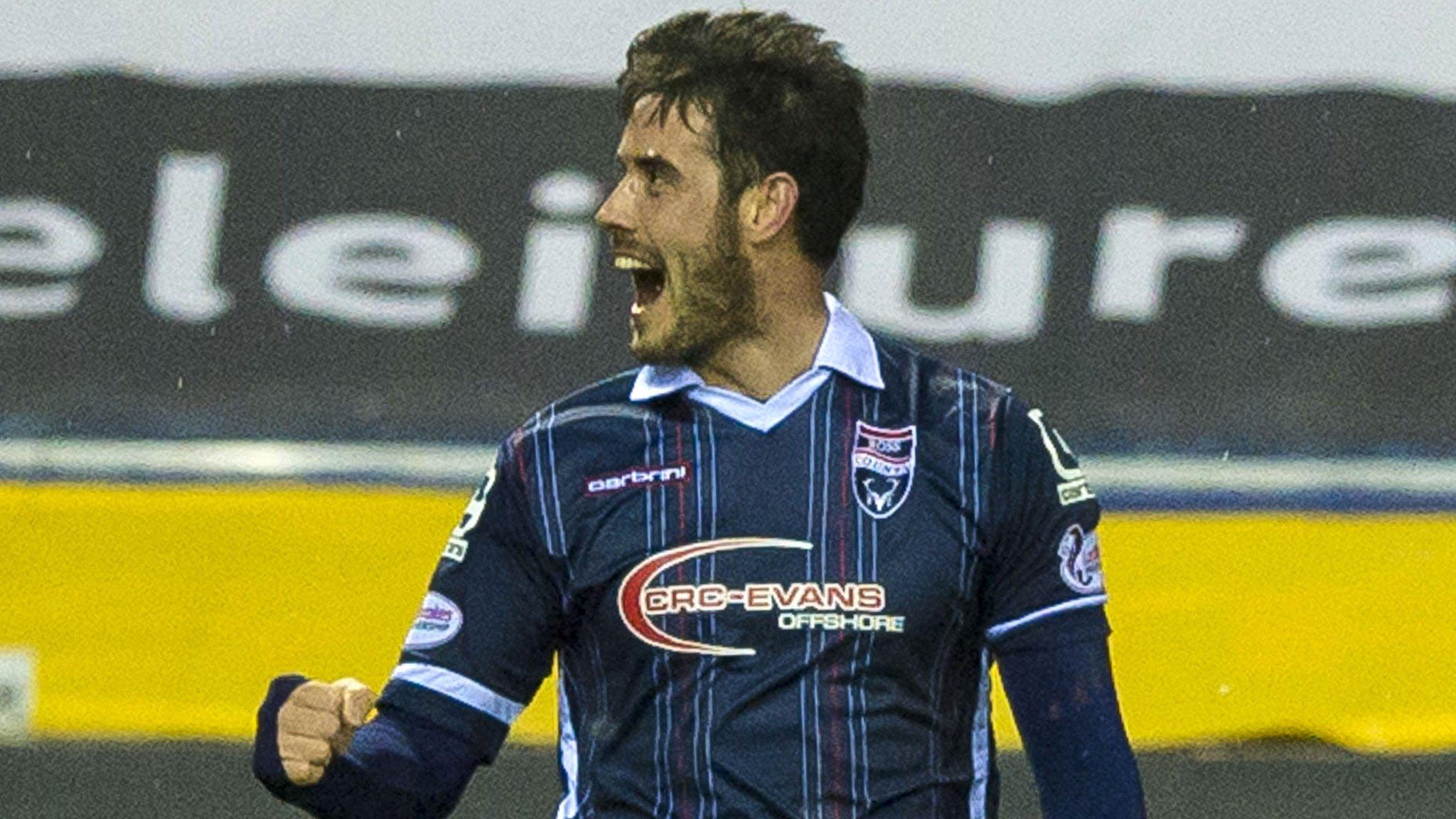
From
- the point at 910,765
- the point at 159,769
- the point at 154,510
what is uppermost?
the point at 910,765

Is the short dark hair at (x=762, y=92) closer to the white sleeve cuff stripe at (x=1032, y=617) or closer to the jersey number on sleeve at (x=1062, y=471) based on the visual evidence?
the jersey number on sleeve at (x=1062, y=471)

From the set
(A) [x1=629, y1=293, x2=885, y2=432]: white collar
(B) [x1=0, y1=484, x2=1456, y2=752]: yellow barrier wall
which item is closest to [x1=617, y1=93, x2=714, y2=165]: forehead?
(A) [x1=629, y1=293, x2=885, y2=432]: white collar

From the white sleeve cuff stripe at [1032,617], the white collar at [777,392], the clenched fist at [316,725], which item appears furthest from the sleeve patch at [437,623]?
the white sleeve cuff stripe at [1032,617]

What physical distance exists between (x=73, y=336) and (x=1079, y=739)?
2842 millimetres

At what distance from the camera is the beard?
2.79m

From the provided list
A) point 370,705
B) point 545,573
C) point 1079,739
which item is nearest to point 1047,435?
point 1079,739

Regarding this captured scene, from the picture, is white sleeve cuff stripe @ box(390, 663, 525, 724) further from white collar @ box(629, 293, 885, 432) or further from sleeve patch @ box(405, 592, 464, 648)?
white collar @ box(629, 293, 885, 432)

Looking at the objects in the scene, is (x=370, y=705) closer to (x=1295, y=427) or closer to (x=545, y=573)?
(x=545, y=573)

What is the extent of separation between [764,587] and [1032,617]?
0.85 ft

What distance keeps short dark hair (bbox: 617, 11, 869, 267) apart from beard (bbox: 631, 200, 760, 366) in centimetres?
5

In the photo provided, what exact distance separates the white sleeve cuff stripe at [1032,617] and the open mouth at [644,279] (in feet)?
1.52

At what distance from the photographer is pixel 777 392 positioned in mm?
2816

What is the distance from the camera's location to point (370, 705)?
266 cm

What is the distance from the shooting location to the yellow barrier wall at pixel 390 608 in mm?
4969
